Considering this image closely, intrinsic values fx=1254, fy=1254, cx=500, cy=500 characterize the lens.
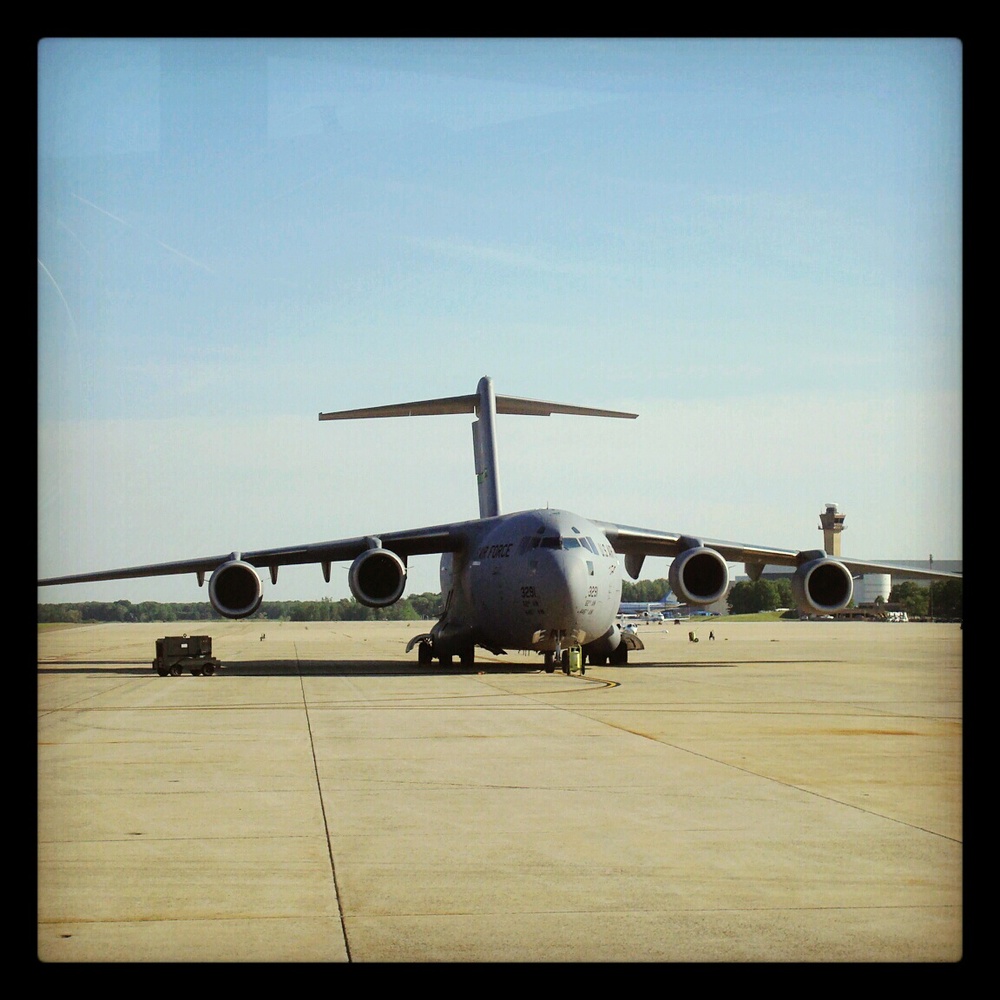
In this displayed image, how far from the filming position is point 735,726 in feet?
52.7

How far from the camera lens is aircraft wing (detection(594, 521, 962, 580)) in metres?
29.9

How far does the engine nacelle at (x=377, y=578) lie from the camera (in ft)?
92.4

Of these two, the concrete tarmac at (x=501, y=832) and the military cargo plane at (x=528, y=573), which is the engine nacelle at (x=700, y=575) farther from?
the concrete tarmac at (x=501, y=832)

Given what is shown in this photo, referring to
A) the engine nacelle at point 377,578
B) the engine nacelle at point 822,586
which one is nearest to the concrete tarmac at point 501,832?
the engine nacelle at point 377,578

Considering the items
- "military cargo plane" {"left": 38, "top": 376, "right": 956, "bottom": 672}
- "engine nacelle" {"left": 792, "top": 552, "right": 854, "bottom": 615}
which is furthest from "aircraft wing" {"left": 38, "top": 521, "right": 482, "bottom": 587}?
"engine nacelle" {"left": 792, "top": 552, "right": 854, "bottom": 615}

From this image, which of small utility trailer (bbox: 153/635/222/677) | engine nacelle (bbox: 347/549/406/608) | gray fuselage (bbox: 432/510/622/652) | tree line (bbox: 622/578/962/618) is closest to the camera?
tree line (bbox: 622/578/962/618)

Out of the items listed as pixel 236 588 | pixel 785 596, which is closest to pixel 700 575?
pixel 236 588

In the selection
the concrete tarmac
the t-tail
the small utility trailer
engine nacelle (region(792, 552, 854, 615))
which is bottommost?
the small utility trailer

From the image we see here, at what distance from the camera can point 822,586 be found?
29.8 meters

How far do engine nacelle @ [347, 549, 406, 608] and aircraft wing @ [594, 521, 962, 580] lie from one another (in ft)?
16.1

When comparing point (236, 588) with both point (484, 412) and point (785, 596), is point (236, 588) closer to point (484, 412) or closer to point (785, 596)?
point (484, 412)

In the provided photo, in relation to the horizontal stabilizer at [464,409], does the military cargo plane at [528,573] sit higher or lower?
lower

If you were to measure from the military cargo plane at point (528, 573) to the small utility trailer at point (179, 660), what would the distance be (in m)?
1.33

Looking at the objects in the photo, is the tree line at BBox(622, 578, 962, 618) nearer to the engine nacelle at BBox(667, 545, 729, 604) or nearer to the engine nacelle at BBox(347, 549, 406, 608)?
the engine nacelle at BBox(667, 545, 729, 604)
